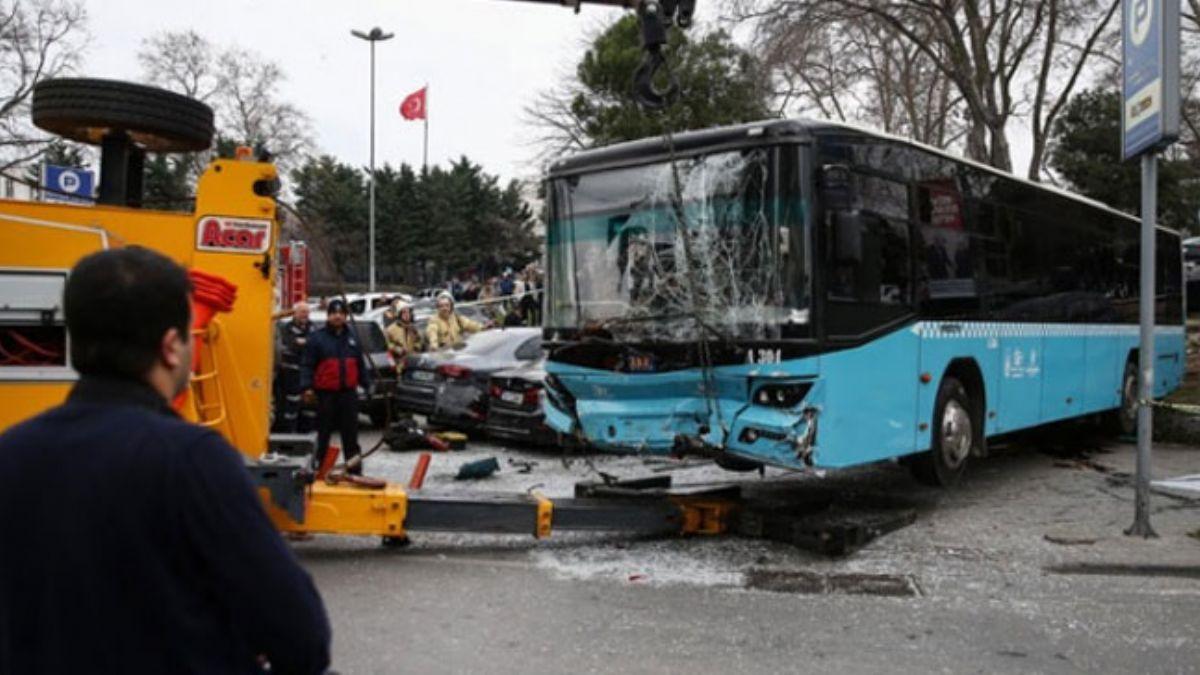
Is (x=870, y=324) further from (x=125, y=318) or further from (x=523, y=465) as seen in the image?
(x=125, y=318)

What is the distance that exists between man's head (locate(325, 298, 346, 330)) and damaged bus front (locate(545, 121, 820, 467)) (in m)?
2.28

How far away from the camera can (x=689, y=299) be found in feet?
25.0

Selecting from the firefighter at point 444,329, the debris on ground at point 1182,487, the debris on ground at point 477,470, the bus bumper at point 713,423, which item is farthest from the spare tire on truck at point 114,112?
the debris on ground at point 1182,487

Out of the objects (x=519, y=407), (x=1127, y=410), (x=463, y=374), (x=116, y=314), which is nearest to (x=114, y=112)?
(x=116, y=314)

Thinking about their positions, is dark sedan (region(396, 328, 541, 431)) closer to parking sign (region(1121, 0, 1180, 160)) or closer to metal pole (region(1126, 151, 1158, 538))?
metal pole (region(1126, 151, 1158, 538))

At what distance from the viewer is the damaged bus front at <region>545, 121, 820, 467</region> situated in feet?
23.7

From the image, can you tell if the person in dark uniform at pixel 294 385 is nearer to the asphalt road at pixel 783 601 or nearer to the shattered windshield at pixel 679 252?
the asphalt road at pixel 783 601

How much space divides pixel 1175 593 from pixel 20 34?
40554 millimetres

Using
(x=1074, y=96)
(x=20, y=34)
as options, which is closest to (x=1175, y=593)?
(x=1074, y=96)

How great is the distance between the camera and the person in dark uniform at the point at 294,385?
11797mm

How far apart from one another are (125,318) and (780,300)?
5843 mm

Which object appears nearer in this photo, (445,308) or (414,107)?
(445,308)

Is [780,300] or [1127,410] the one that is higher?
[780,300]

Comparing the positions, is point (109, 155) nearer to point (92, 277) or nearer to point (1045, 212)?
point (92, 277)
